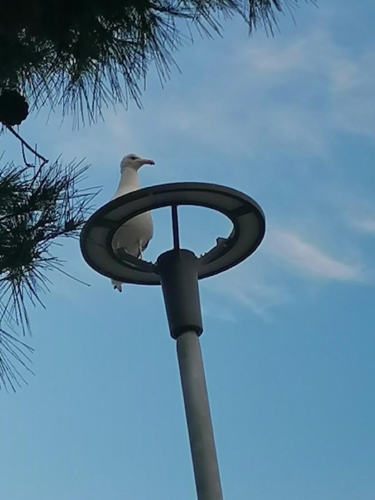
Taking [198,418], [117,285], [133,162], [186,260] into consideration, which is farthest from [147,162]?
[198,418]

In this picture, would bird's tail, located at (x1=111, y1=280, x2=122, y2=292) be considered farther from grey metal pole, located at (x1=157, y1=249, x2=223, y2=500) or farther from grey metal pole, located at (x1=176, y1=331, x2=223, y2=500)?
grey metal pole, located at (x1=176, y1=331, x2=223, y2=500)

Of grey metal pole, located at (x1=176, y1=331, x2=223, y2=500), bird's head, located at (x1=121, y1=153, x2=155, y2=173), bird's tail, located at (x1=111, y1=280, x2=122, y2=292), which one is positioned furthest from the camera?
bird's head, located at (x1=121, y1=153, x2=155, y2=173)

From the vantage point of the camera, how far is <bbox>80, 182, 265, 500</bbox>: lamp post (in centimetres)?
206

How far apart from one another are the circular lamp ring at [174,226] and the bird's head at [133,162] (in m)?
0.79

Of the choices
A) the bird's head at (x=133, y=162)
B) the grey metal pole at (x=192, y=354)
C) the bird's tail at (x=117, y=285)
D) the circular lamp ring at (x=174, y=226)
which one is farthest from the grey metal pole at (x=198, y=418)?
the bird's head at (x=133, y=162)

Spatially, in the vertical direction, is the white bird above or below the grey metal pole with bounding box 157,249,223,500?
above

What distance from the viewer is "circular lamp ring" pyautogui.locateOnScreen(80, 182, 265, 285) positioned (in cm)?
221

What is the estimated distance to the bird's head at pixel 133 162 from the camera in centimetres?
314

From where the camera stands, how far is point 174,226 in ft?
7.45

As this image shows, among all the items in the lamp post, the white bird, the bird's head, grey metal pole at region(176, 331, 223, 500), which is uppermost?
the bird's head

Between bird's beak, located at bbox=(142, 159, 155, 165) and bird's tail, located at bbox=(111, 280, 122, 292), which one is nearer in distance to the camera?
bird's tail, located at bbox=(111, 280, 122, 292)

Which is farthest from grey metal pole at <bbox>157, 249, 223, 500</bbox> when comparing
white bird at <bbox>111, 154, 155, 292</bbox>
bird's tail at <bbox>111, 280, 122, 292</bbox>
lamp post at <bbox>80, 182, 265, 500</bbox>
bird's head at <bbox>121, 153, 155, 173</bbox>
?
bird's head at <bbox>121, 153, 155, 173</bbox>

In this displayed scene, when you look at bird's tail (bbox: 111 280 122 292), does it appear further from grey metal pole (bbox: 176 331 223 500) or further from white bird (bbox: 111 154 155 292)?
grey metal pole (bbox: 176 331 223 500)

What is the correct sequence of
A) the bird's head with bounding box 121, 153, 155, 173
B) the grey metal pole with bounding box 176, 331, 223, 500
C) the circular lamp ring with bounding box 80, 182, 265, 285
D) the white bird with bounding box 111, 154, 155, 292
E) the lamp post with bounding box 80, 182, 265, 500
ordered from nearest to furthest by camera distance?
the grey metal pole with bounding box 176, 331, 223, 500 < the lamp post with bounding box 80, 182, 265, 500 < the circular lamp ring with bounding box 80, 182, 265, 285 < the white bird with bounding box 111, 154, 155, 292 < the bird's head with bounding box 121, 153, 155, 173
